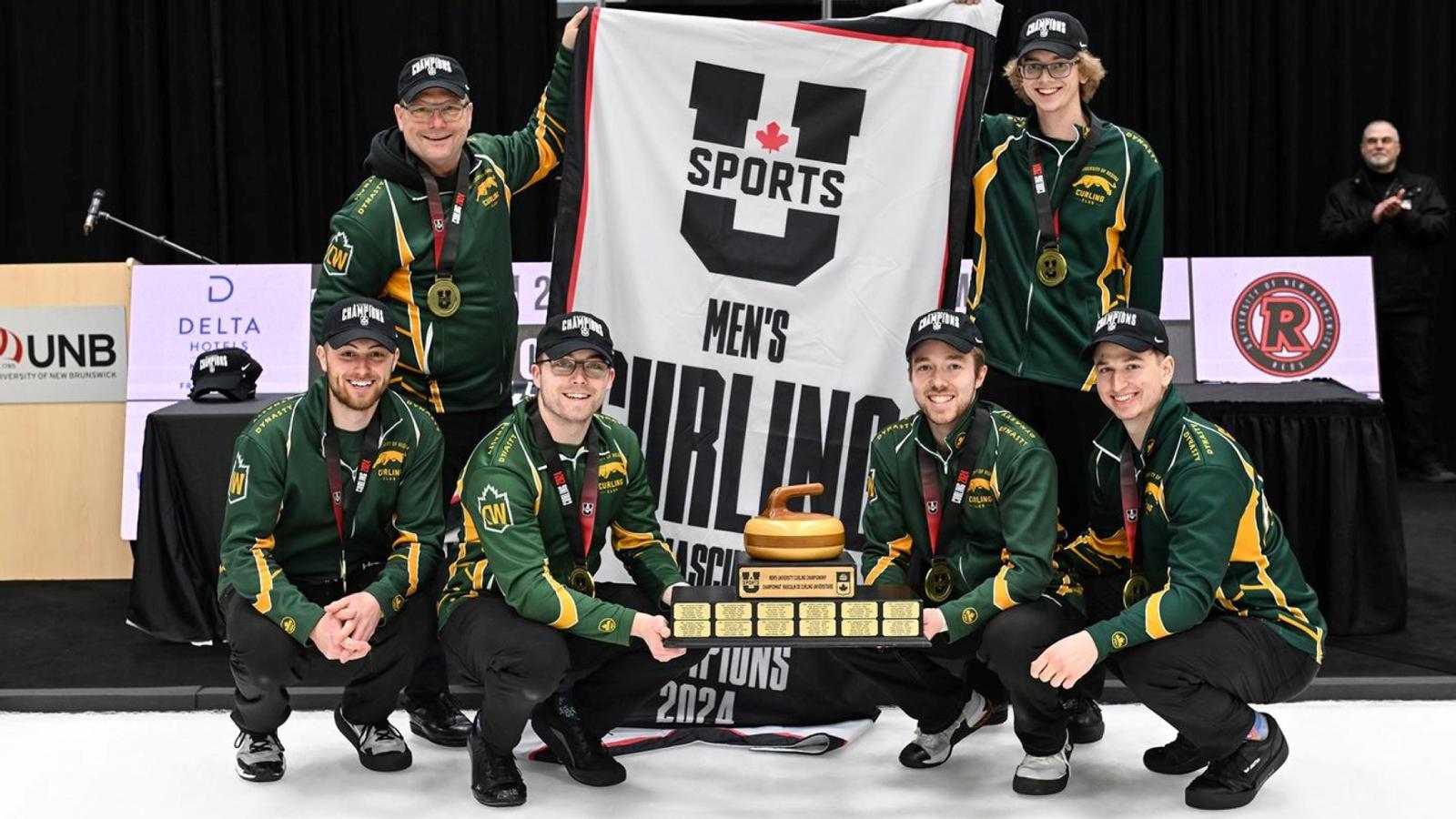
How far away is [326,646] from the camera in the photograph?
9.78 ft

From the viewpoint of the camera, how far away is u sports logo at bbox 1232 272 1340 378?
5852mm

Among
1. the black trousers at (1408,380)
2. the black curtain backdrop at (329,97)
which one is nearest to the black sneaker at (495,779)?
the black curtain backdrop at (329,97)

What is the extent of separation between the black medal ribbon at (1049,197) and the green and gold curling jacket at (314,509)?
1.42m

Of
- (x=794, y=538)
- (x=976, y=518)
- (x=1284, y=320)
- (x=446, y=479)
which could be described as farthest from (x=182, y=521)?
(x=1284, y=320)

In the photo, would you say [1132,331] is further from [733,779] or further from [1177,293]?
[1177,293]

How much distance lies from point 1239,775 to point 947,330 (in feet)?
3.57

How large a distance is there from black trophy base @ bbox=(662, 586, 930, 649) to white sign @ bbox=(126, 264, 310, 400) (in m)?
2.83

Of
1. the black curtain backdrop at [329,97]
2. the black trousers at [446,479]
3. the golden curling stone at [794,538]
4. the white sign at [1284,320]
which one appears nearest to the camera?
the golden curling stone at [794,538]

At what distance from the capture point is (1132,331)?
296 centimetres

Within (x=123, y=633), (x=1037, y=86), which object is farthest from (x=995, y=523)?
(x=123, y=633)

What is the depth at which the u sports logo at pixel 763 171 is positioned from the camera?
11.3 ft

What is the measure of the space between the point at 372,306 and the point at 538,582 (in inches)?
27.2

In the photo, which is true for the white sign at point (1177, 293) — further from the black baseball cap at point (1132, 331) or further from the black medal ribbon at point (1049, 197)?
the black baseball cap at point (1132, 331)

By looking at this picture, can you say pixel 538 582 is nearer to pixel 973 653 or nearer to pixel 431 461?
pixel 431 461
